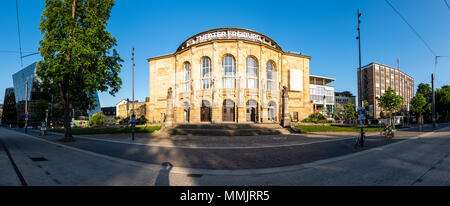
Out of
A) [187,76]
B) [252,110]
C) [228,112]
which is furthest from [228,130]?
[187,76]

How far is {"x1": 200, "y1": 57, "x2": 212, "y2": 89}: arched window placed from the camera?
1192 inches

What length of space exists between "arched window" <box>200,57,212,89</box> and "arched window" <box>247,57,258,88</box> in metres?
6.96

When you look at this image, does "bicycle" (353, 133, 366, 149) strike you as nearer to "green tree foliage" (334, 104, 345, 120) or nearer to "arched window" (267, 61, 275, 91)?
"arched window" (267, 61, 275, 91)

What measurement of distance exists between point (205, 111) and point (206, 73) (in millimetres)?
6921

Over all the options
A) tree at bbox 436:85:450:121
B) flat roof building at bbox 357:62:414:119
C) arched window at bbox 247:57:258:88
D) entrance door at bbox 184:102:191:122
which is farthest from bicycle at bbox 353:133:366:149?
flat roof building at bbox 357:62:414:119

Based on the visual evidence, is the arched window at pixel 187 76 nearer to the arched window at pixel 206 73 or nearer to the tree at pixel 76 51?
the arched window at pixel 206 73

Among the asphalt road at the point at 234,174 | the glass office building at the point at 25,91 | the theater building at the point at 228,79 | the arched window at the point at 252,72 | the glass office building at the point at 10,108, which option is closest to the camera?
the asphalt road at the point at 234,174

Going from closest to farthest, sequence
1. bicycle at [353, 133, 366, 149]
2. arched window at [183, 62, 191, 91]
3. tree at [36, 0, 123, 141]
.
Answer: bicycle at [353, 133, 366, 149] → tree at [36, 0, 123, 141] → arched window at [183, 62, 191, 91]

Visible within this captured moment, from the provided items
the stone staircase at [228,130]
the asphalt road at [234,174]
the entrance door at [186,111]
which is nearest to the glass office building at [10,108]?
the entrance door at [186,111]

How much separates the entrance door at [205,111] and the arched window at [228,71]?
4612mm

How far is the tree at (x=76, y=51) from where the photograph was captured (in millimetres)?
12781
